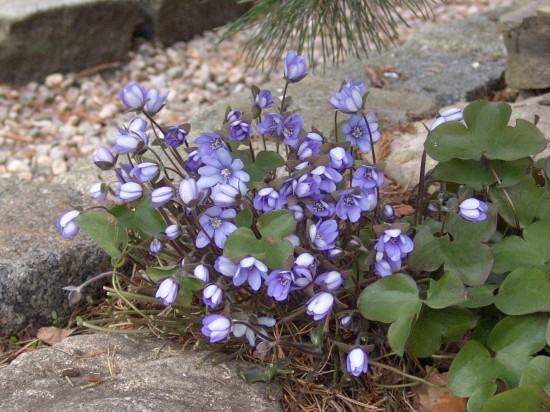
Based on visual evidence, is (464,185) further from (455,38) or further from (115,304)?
(455,38)

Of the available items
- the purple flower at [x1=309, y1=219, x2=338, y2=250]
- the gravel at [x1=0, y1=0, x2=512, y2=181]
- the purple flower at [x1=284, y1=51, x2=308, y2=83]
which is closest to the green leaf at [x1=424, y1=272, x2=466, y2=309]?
the purple flower at [x1=309, y1=219, x2=338, y2=250]

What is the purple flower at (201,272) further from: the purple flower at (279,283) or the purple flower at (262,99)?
the purple flower at (262,99)

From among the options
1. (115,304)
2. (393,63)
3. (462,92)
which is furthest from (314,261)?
(393,63)

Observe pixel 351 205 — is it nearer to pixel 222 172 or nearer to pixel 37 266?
pixel 222 172

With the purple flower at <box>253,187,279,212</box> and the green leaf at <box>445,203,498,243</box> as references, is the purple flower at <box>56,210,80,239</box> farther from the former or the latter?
the green leaf at <box>445,203,498,243</box>

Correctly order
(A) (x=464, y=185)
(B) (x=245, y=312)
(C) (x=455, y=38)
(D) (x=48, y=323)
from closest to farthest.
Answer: (B) (x=245, y=312), (A) (x=464, y=185), (D) (x=48, y=323), (C) (x=455, y=38)

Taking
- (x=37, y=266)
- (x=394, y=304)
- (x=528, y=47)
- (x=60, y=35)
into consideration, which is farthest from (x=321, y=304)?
(x=60, y=35)
